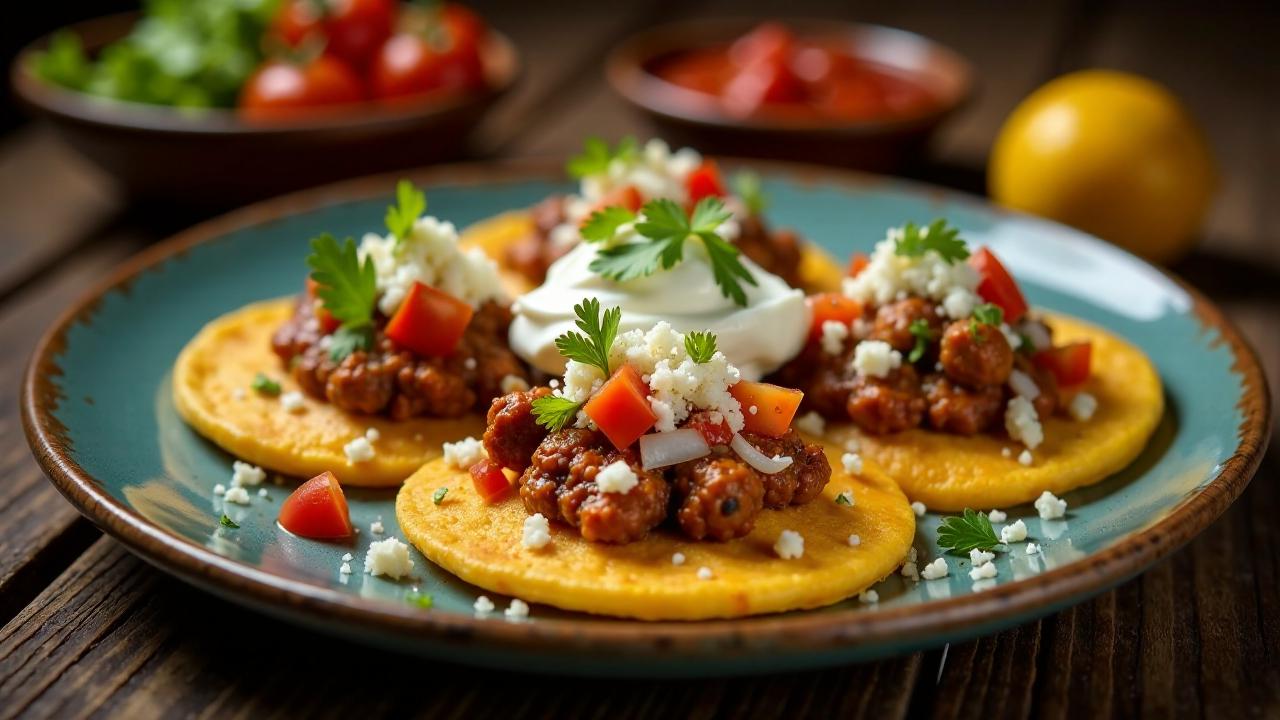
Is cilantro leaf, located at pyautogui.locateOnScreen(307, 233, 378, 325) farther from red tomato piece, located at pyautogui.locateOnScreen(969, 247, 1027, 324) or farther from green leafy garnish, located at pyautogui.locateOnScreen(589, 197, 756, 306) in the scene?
red tomato piece, located at pyautogui.locateOnScreen(969, 247, 1027, 324)

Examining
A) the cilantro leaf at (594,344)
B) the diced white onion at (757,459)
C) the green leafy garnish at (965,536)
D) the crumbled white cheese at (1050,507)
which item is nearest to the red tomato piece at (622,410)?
the cilantro leaf at (594,344)

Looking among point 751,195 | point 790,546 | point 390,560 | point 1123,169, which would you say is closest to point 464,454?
point 390,560

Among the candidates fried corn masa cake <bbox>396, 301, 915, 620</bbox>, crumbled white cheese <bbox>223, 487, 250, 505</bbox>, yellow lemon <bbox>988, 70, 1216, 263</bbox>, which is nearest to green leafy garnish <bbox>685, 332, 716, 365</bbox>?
fried corn masa cake <bbox>396, 301, 915, 620</bbox>

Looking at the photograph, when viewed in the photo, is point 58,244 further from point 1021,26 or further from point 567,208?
point 1021,26

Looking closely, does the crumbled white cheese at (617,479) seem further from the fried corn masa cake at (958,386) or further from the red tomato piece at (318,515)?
the fried corn masa cake at (958,386)

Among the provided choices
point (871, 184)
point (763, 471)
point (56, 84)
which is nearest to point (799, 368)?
point (763, 471)

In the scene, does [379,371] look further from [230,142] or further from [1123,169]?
[1123,169]

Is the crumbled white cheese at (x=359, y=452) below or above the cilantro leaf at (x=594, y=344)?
below
